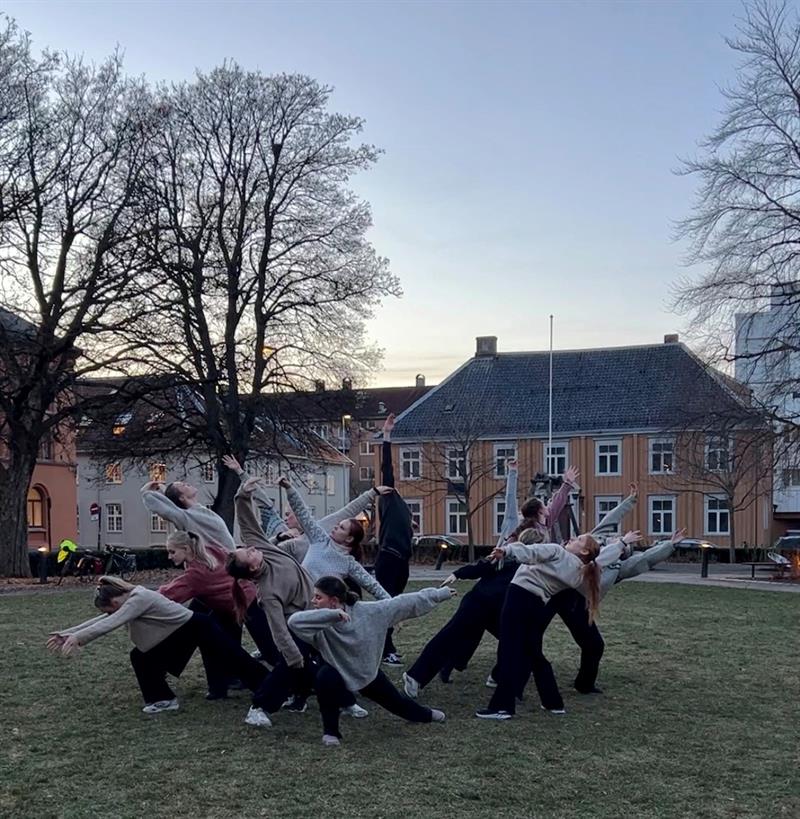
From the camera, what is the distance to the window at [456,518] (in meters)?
51.8

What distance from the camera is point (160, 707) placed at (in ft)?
26.2

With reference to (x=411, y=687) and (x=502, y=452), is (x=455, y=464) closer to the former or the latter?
(x=502, y=452)

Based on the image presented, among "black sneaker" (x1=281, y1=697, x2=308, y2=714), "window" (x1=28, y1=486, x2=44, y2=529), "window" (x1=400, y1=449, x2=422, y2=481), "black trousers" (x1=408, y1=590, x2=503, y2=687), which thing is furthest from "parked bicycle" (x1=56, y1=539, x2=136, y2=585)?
"window" (x1=400, y1=449, x2=422, y2=481)

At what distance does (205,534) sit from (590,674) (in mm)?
3430

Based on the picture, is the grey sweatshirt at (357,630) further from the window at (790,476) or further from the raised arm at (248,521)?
the window at (790,476)

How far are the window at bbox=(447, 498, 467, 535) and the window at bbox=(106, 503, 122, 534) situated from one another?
19550 millimetres

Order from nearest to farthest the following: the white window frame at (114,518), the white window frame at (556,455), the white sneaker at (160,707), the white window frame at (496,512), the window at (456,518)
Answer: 1. the white sneaker at (160,707)
2. the white window frame at (556,455)
3. the white window frame at (496,512)
4. the window at (456,518)
5. the white window frame at (114,518)

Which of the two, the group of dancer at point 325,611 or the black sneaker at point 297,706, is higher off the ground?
the group of dancer at point 325,611

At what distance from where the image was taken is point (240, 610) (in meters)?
8.23

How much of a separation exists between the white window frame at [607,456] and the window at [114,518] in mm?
27154

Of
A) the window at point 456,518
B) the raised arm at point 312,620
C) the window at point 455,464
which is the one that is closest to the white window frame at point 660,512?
the window at point 455,464

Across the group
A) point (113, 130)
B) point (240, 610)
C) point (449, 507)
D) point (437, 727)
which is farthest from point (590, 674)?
point (449, 507)

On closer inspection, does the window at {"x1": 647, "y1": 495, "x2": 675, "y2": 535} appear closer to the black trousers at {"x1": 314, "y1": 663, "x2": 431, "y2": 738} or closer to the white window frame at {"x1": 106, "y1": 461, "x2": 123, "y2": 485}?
the white window frame at {"x1": 106, "y1": 461, "x2": 123, "y2": 485}

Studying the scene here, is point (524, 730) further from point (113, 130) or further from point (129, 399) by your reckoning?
point (113, 130)
